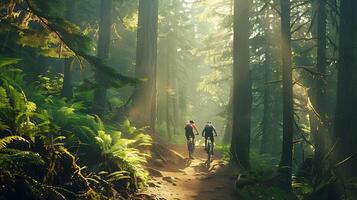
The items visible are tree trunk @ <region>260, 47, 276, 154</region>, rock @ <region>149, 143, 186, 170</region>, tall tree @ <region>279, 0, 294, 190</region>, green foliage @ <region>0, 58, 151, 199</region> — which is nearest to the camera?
green foliage @ <region>0, 58, 151, 199</region>

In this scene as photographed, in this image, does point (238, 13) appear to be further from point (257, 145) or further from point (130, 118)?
point (257, 145)

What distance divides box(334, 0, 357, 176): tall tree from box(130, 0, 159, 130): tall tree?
796 cm

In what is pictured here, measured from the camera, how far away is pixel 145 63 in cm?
1736

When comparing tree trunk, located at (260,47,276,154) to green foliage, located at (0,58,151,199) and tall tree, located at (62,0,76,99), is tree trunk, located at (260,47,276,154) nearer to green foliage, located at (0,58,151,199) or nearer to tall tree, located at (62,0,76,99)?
tall tree, located at (62,0,76,99)

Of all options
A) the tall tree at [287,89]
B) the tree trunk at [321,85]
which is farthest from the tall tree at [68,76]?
the tree trunk at [321,85]

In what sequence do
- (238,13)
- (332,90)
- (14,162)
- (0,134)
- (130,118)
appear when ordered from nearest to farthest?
1. (14,162)
2. (0,134)
3. (238,13)
4. (130,118)
5. (332,90)

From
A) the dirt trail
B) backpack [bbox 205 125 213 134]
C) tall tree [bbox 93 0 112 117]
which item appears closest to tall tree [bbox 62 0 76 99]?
tall tree [bbox 93 0 112 117]

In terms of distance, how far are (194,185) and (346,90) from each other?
618 cm

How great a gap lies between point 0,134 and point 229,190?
24.1 ft

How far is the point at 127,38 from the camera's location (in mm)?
30594

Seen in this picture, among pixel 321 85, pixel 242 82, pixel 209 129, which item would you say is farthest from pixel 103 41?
pixel 321 85

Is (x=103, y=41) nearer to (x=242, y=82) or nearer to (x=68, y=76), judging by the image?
(x=68, y=76)

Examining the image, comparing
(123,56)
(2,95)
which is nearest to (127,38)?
(123,56)

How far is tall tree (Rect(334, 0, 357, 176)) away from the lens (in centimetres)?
1318
